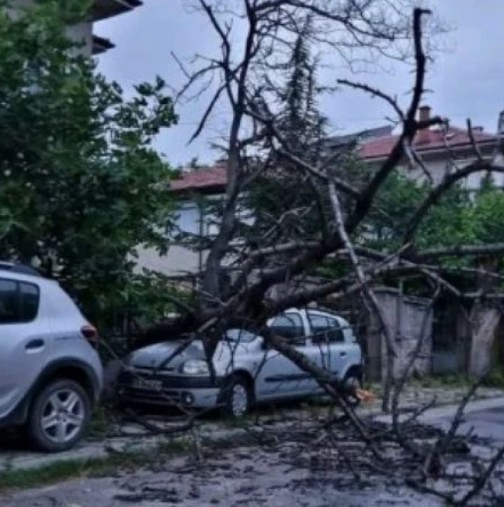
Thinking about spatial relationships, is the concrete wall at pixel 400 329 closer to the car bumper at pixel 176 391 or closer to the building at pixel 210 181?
the building at pixel 210 181

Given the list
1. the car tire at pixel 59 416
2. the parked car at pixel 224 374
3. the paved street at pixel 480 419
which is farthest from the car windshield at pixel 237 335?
the paved street at pixel 480 419

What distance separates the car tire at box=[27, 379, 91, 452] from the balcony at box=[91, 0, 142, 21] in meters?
9.31

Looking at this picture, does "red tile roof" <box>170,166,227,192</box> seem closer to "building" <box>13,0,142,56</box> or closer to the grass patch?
"building" <box>13,0,142,56</box>

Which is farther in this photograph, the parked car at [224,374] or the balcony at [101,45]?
the balcony at [101,45]

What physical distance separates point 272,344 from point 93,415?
298 cm

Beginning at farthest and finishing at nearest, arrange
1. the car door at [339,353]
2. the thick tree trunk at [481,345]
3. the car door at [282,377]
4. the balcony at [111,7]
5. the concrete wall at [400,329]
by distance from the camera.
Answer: the thick tree trunk at [481,345] → the concrete wall at [400,329] → the balcony at [111,7] → the car door at [339,353] → the car door at [282,377]

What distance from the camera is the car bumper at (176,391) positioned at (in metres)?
13.6

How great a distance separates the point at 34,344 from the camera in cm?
1080

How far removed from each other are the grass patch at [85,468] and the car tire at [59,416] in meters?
0.56

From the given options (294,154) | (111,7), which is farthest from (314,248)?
(111,7)

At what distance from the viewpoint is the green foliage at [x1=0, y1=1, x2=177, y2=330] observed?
12133 mm

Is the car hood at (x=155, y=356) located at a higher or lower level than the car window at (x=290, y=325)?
lower

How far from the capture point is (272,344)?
10.6 metres

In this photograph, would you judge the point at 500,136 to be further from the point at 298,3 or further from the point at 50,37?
the point at 298,3
